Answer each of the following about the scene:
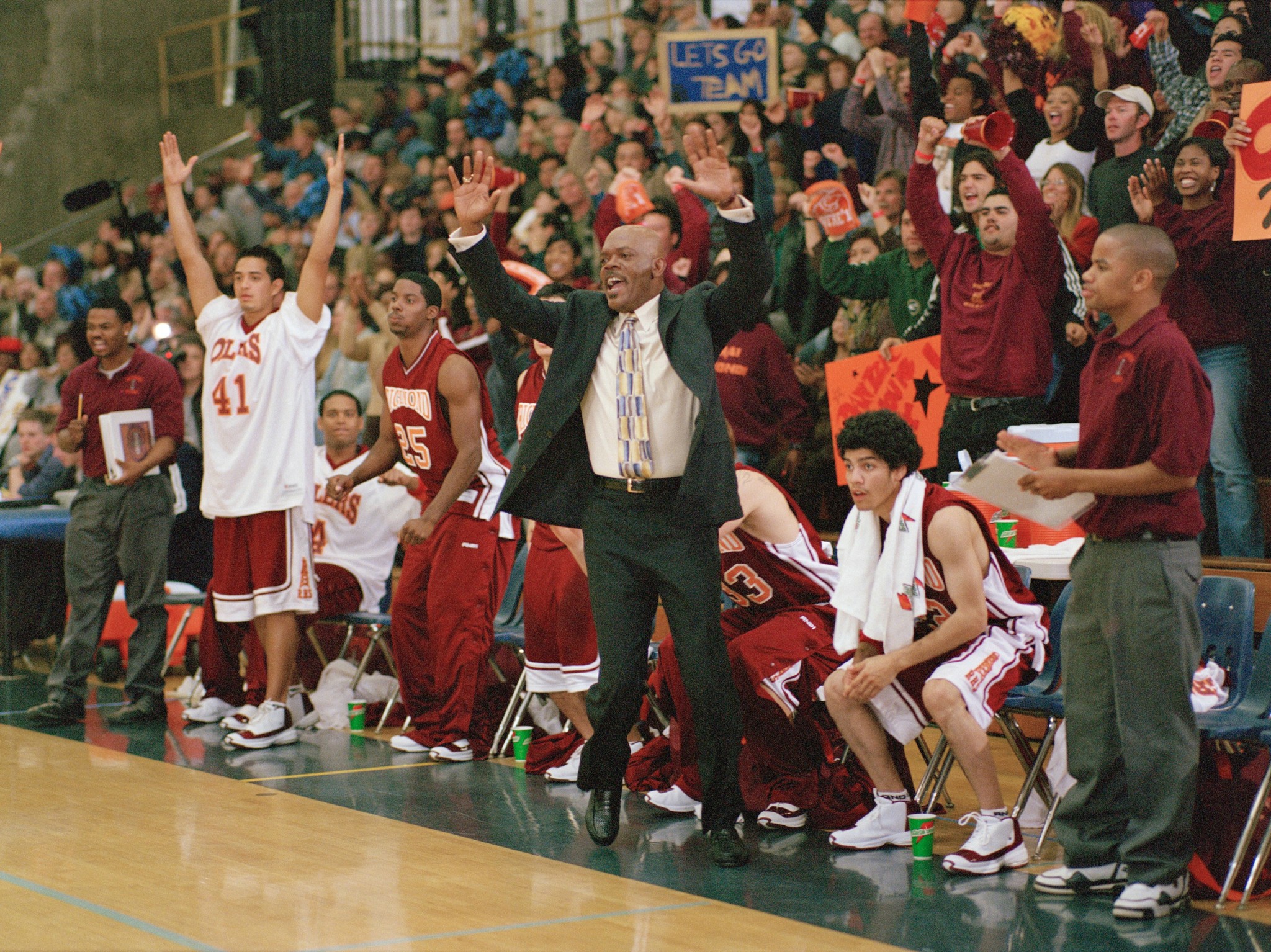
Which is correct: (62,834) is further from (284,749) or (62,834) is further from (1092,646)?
(1092,646)

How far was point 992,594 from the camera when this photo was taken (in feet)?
16.1

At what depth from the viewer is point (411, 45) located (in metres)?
18.5

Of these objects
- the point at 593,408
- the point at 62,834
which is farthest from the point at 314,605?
the point at 593,408

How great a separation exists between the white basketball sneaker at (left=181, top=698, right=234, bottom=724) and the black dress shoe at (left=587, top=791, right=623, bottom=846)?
3.35 metres

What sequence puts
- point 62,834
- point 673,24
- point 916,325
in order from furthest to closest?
point 673,24 → point 916,325 → point 62,834

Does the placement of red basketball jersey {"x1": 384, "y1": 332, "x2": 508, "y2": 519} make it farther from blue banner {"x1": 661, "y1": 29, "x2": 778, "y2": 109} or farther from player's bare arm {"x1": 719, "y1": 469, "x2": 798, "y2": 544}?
blue banner {"x1": 661, "y1": 29, "x2": 778, "y2": 109}

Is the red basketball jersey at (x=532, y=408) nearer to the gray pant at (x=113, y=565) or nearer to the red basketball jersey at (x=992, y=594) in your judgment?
the red basketball jersey at (x=992, y=594)

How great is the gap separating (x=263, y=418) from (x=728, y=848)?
342 centimetres

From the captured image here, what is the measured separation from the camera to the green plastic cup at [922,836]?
466cm

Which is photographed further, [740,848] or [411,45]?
[411,45]

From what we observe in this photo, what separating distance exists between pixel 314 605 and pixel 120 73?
46.0ft

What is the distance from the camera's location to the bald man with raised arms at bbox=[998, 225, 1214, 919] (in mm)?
4090

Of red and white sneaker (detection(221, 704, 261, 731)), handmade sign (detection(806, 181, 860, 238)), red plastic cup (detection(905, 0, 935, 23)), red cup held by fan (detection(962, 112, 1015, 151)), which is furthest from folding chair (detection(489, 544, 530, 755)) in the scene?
red plastic cup (detection(905, 0, 935, 23))

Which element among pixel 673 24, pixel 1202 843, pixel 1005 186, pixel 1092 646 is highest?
pixel 673 24
